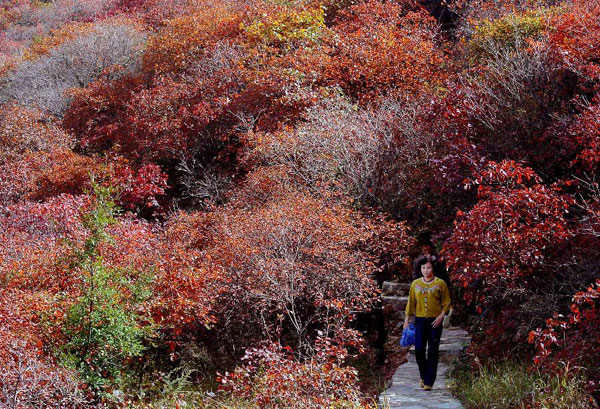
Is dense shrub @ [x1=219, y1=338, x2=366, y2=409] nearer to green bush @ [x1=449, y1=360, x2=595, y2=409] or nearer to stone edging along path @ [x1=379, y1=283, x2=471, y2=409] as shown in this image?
stone edging along path @ [x1=379, y1=283, x2=471, y2=409]

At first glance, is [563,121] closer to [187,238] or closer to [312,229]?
[312,229]

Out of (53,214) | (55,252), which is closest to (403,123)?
(55,252)

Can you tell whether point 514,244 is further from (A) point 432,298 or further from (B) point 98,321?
(B) point 98,321

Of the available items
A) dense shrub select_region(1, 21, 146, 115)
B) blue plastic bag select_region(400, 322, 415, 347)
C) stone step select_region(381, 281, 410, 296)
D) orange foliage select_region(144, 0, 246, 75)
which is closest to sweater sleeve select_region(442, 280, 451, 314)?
blue plastic bag select_region(400, 322, 415, 347)

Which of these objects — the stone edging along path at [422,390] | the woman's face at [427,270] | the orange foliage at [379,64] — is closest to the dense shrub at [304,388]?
the stone edging along path at [422,390]

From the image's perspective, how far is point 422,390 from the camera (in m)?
7.91

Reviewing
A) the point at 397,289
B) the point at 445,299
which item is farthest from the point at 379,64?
the point at 445,299

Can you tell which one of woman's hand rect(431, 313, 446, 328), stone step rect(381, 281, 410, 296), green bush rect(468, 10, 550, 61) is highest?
green bush rect(468, 10, 550, 61)

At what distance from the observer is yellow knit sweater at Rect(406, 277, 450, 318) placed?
7645 mm

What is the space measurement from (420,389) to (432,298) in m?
1.14

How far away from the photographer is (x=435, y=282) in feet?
25.3

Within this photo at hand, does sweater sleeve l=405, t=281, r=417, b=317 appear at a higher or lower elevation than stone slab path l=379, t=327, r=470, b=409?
higher

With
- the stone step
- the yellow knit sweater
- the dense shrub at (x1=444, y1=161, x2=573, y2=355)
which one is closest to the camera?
the dense shrub at (x1=444, y1=161, x2=573, y2=355)

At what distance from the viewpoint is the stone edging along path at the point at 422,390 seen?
725 centimetres
